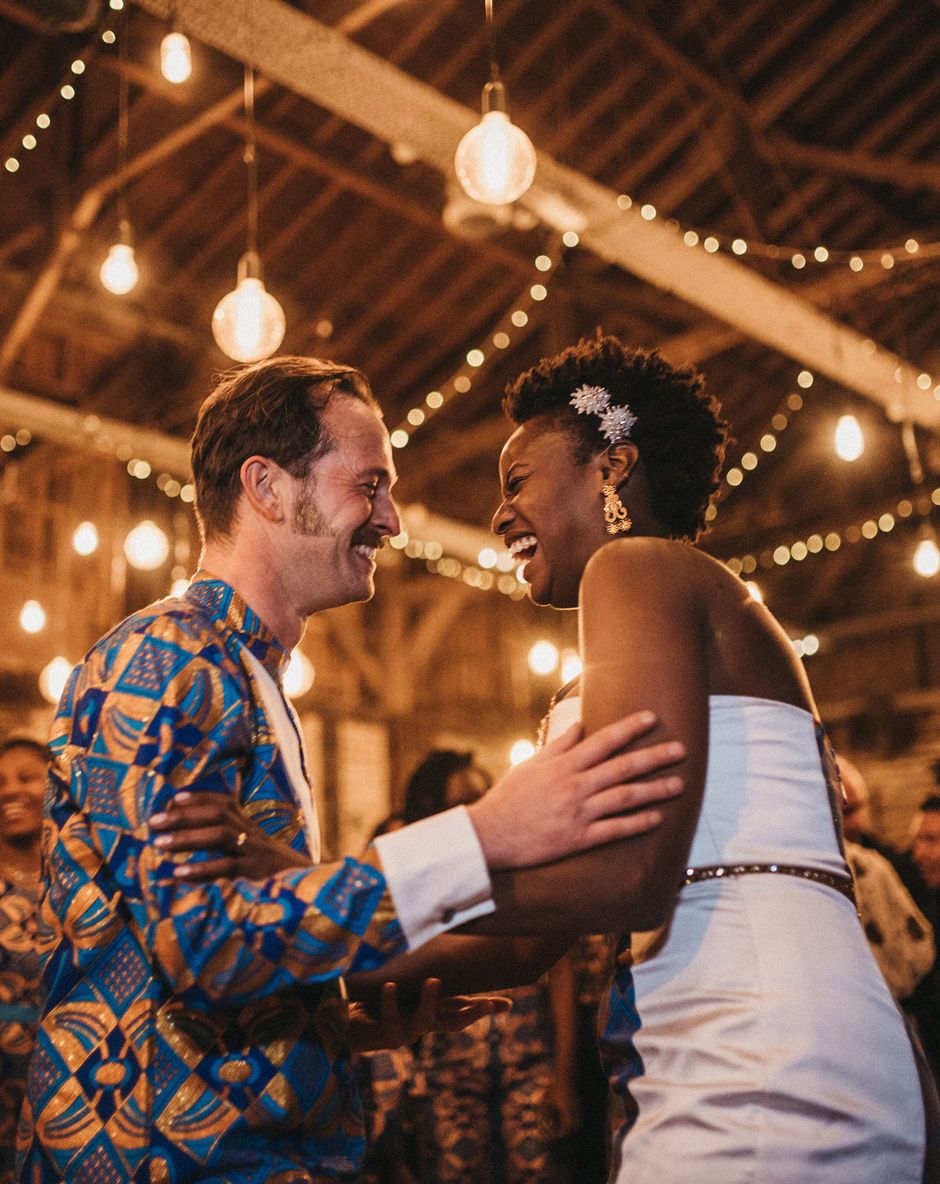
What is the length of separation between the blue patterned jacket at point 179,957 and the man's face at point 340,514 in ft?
1.06

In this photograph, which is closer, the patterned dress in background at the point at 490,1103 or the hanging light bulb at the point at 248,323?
the patterned dress in background at the point at 490,1103

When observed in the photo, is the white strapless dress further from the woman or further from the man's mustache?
the man's mustache

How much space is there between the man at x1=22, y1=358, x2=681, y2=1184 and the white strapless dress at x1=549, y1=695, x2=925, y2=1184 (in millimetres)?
187

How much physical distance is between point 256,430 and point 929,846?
166 inches

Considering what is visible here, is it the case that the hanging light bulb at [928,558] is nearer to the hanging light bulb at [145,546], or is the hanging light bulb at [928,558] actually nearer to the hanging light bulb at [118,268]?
the hanging light bulb at [145,546]

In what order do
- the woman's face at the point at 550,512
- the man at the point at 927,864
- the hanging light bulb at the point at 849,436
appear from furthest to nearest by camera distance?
the hanging light bulb at the point at 849,436, the man at the point at 927,864, the woman's face at the point at 550,512

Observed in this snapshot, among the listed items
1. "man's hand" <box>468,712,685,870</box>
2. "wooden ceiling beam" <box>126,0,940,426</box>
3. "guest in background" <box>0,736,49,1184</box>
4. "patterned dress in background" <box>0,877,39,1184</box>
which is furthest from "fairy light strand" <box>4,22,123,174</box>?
"man's hand" <box>468,712,685,870</box>

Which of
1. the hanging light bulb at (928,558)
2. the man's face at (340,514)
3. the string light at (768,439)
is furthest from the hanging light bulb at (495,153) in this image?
the string light at (768,439)

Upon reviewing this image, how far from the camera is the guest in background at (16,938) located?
3.24 metres

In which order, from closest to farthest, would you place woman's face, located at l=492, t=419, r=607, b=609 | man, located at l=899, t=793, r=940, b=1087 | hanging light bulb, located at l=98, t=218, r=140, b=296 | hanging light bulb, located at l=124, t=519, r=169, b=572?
woman's face, located at l=492, t=419, r=607, b=609 → hanging light bulb, located at l=98, t=218, r=140, b=296 → man, located at l=899, t=793, r=940, b=1087 → hanging light bulb, located at l=124, t=519, r=169, b=572

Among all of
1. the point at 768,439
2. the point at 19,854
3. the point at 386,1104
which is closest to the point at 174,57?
the point at 19,854

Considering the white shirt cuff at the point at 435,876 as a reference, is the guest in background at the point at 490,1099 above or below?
below

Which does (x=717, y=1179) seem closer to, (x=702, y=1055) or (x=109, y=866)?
(x=702, y=1055)

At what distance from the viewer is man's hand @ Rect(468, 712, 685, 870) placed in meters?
1.29
